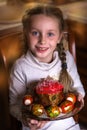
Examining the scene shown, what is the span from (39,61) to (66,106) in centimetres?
22

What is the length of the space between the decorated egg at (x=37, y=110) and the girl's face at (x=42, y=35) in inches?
7.7

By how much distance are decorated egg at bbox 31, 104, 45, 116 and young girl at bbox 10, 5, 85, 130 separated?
113 mm

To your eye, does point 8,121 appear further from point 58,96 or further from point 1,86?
point 58,96

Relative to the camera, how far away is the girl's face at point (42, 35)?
1028 millimetres

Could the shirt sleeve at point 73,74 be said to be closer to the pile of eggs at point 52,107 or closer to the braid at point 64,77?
the braid at point 64,77

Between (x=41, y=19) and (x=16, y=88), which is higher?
(x=41, y=19)

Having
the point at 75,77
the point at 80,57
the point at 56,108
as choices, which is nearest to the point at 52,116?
the point at 56,108

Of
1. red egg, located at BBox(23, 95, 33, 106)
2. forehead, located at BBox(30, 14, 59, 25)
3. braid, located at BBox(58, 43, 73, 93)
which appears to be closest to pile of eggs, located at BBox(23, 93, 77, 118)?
red egg, located at BBox(23, 95, 33, 106)

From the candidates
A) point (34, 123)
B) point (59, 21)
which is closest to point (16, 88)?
point (34, 123)

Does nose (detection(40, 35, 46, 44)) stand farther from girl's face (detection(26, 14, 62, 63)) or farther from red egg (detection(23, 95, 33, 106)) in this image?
red egg (detection(23, 95, 33, 106))

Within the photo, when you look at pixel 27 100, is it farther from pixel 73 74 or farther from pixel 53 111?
pixel 73 74

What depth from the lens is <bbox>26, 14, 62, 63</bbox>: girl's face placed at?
103 centimetres

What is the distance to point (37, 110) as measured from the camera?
0.92 m

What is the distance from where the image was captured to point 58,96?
970mm
